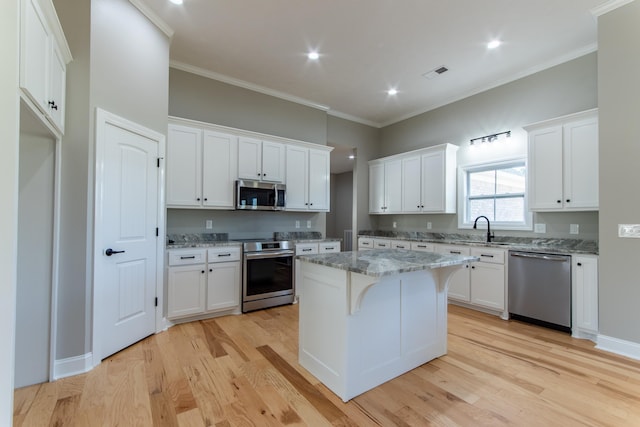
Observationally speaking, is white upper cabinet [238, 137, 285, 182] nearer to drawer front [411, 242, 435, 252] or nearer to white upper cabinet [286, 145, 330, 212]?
white upper cabinet [286, 145, 330, 212]

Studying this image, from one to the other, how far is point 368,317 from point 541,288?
8.20 feet

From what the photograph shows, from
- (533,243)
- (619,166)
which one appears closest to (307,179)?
(533,243)

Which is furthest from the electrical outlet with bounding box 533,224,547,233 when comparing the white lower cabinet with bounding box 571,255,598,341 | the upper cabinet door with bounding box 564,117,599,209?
the white lower cabinet with bounding box 571,255,598,341

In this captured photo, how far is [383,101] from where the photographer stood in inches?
197

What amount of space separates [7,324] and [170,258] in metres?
2.02

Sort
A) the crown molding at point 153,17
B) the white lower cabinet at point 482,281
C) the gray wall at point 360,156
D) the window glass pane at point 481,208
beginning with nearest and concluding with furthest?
the crown molding at point 153,17 < the white lower cabinet at point 482,281 < the window glass pane at point 481,208 < the gray wall at point 360,156

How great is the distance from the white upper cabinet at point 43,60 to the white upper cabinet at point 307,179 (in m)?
2.72

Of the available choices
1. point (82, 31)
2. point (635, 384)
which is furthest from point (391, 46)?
point (635, 384)

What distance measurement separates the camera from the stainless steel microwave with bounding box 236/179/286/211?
3.91 m

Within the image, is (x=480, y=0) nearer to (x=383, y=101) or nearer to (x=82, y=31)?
(x=383, y=101)

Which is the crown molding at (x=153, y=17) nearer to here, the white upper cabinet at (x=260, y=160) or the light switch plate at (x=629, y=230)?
the white upper cabinet at (x=260, y=160)

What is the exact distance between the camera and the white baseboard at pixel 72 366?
85.5 inches

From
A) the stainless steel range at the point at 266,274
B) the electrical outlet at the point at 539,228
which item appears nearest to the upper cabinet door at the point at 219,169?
the stainless steel range at the point at 266,274

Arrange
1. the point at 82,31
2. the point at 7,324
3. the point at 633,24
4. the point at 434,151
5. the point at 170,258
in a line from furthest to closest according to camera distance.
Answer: the point at 434,151
the point at 170,258
the point at 633,24
the point at 82,31
the point at 7,324
